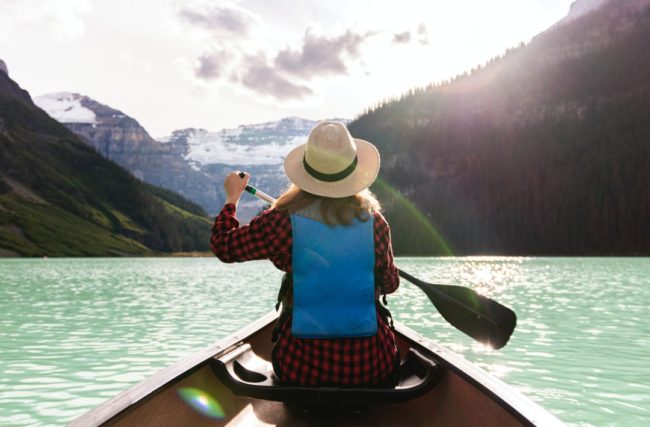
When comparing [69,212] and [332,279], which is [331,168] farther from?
[69,212]

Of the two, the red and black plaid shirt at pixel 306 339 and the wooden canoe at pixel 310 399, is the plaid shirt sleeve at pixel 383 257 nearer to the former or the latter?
the red and black plaid shirt at pixel 306 339

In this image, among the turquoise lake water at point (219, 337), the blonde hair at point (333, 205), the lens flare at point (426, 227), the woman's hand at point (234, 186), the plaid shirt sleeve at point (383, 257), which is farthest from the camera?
the lens flare at point (426, 227)

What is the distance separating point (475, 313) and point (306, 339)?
7.61ft

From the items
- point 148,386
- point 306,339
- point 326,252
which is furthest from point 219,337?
point 326,252

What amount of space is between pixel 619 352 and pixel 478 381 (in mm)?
11461

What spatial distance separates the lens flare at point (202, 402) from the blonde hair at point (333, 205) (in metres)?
1.72

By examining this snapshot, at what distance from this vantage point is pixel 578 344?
1517cm

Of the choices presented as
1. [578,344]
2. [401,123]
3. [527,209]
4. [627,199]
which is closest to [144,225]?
[401,123]

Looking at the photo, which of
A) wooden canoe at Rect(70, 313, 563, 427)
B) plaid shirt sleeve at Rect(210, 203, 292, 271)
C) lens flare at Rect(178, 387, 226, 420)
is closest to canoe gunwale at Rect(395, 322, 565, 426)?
wooden canoe at Rect(70, 313, 563, 427)

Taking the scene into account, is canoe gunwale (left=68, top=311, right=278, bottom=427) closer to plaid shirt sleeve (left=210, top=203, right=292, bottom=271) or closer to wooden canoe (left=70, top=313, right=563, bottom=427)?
wooden canoe (left=70, top=313, right=563, bottom=427)

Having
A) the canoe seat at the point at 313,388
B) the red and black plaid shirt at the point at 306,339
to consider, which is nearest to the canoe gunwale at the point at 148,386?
the canoe seat at the point at 313,388

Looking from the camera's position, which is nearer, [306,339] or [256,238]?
[256,238]

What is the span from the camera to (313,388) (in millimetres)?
4352

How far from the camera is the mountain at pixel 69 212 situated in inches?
5640
